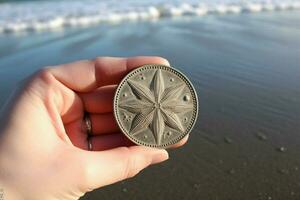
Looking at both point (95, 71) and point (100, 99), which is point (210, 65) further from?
point (95, 71)

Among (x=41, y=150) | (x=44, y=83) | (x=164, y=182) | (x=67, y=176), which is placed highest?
(x=44, y=83)

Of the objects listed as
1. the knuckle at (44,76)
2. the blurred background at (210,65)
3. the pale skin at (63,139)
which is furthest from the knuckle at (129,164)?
the blurred background at (210,65)

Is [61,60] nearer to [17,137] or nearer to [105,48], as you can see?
[105,48]

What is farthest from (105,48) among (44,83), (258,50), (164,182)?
(44,83)

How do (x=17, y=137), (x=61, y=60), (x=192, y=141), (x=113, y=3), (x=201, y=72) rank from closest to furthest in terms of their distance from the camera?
1. (x=17, y=137)
2. (x=192, y=141)
3. (x=201, y=72)
4. (x=61, y=60)
5. (x=113, y=3)

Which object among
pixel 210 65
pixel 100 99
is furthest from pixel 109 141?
pixel 210 65

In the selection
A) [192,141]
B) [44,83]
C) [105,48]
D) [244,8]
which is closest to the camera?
[44,83]

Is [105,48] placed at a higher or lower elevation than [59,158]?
lower
